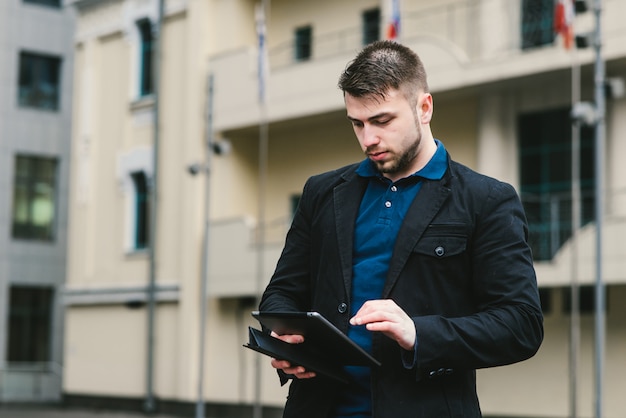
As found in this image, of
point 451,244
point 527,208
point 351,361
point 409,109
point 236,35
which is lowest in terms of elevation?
point 351,361

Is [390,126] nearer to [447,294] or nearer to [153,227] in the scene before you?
[447,294]

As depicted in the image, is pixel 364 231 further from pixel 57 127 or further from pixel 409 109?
pixel 57 127

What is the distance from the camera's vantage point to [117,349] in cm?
2845

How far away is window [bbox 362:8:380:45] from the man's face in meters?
21.4

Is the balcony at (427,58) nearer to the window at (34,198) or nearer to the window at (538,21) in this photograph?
the window at (538,21)

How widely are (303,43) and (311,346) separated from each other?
23168 millimetres

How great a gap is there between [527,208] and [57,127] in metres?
18.6

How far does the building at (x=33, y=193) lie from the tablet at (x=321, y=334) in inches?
1247

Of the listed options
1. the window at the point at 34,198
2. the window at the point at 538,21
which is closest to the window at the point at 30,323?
the window at the point at 34,198

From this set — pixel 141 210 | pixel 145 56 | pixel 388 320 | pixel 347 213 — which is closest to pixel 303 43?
pixel 145 56

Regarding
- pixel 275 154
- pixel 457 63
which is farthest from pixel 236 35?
pixel 457 63

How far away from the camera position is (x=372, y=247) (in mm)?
3330

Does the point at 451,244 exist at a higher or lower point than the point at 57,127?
lower

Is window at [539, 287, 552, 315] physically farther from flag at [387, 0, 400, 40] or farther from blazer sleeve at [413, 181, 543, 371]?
blazer sleeve at [413, 181, 543, 371]
